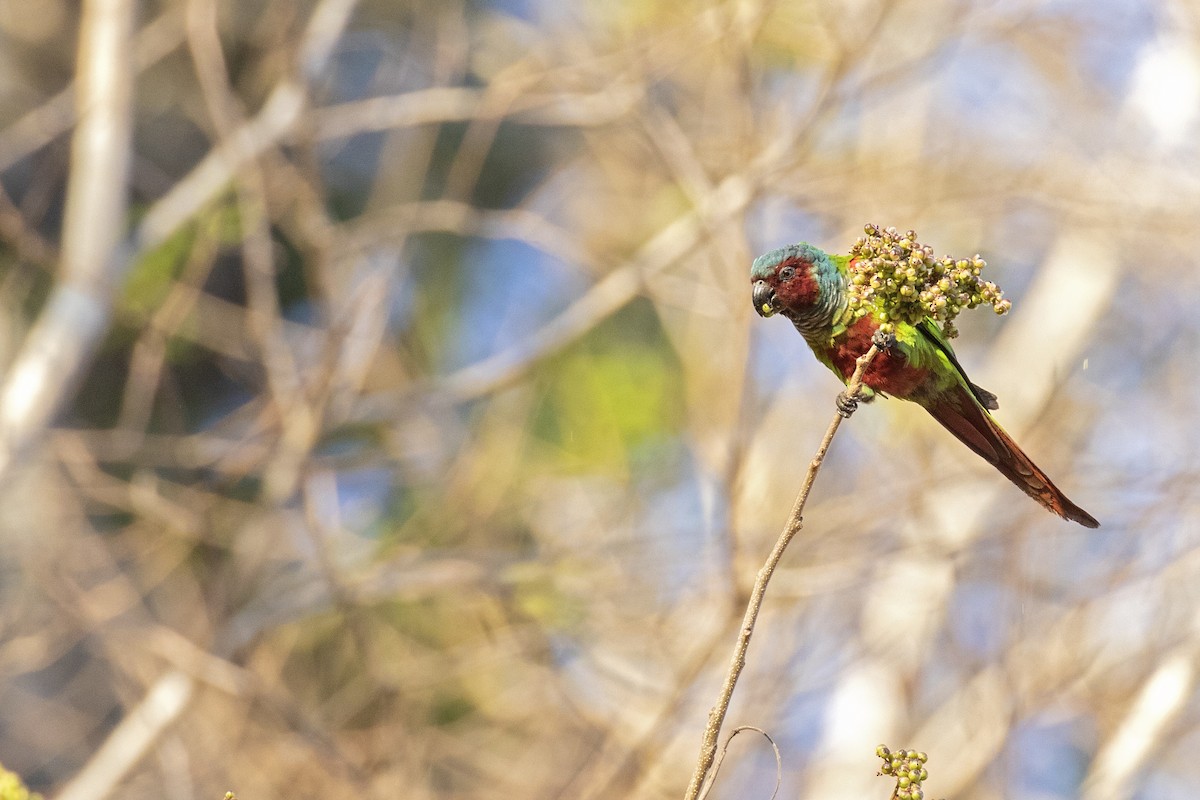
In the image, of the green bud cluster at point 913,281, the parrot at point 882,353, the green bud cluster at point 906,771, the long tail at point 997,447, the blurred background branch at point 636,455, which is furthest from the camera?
the blurred background branch at point 636,455

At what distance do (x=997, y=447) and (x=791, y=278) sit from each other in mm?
733

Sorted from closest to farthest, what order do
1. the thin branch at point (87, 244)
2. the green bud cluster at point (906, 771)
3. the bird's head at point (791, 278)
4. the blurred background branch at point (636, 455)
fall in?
the green bud cluster at point (906, 771)
the bird's head at point (791, 278)
the blurred background branch at point (636, 455)
the thin branch at point (87, 244)

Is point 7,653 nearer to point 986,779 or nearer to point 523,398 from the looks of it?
point 523,398

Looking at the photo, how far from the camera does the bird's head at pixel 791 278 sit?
3.32 metres

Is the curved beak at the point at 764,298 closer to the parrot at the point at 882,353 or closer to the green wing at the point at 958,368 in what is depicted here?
the parrot at the point at 882,353

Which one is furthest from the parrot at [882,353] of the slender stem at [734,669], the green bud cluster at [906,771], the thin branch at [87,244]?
the thin branch at [87,244]

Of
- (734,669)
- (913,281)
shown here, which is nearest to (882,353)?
(913,281)

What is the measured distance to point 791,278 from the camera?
333cm

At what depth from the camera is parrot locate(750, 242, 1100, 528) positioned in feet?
10.3

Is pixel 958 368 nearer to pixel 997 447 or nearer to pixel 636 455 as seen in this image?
pixel 997 447

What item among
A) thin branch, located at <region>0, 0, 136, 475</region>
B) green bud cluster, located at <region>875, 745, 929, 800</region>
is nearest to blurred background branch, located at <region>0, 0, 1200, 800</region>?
thin branch, located at <region>0, 0, 136, 475</region>

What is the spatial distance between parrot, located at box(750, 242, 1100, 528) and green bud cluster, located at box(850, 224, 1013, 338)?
89 centimetres

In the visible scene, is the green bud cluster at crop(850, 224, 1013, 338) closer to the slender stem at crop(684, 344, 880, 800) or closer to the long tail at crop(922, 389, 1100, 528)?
the slender stem at crop(684, 344, 880, 800)

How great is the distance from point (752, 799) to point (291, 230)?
4.58 m
